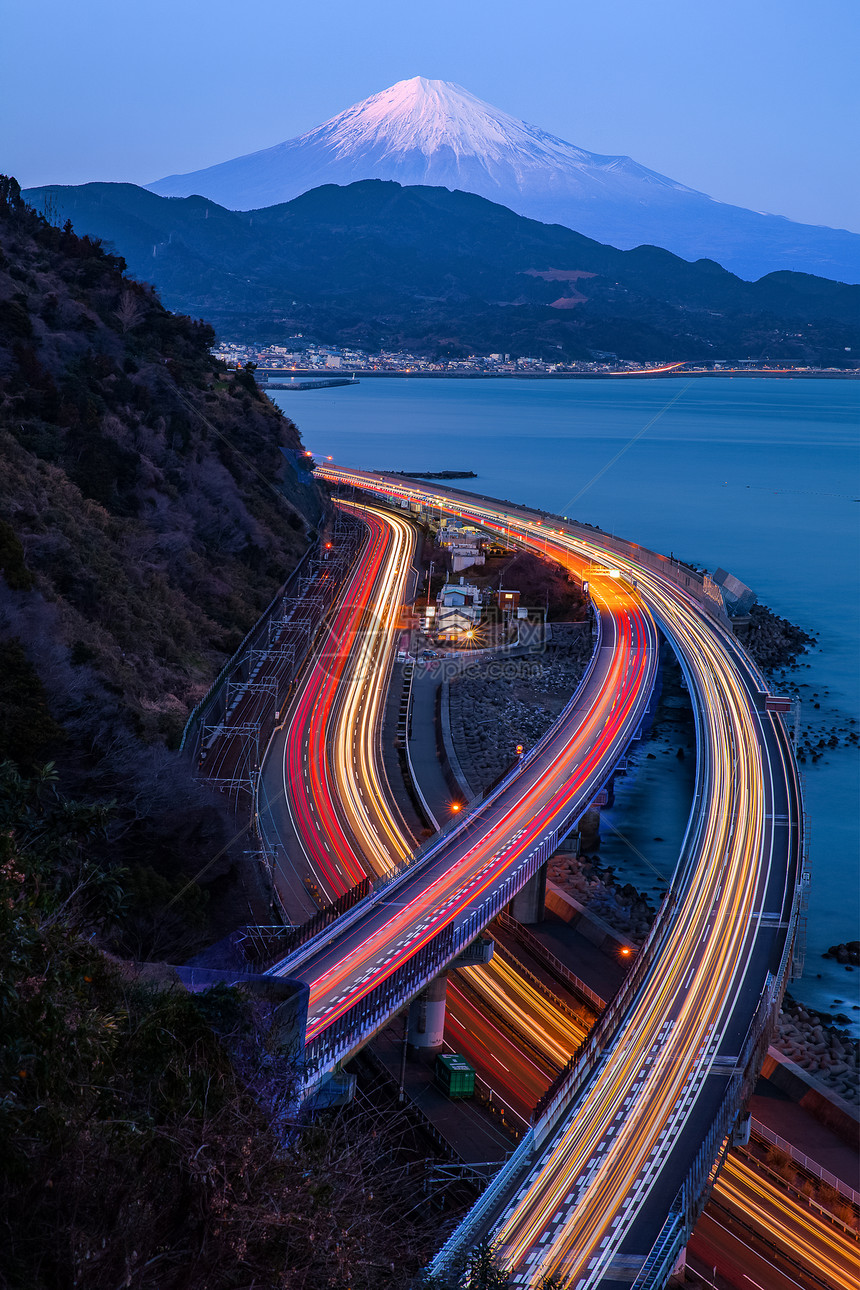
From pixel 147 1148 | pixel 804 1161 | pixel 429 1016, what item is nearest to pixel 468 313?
pixel 429 1016

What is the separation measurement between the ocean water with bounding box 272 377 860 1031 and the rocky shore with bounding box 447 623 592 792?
225 centimetres

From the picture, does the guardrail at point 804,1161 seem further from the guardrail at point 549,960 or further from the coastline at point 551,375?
the coastline at point 551,375

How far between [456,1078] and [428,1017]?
70 centimetres

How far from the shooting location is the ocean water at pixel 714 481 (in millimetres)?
18328

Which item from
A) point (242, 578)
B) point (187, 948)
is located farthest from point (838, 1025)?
point (242, 578)

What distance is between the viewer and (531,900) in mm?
13117

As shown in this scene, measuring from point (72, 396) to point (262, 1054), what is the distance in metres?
17.4

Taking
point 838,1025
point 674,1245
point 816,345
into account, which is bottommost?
point 838,1025

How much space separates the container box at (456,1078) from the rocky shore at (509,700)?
7609 mm

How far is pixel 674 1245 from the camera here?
23.0ft

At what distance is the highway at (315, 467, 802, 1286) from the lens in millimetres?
7188

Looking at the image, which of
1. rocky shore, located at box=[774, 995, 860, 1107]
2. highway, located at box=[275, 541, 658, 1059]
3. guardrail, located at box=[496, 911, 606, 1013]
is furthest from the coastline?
rocky shore, located at box=[774, 995, 860, 1107]

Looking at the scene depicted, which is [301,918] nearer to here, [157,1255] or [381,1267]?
[381,1267]

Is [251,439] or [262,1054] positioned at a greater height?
[251,439]
